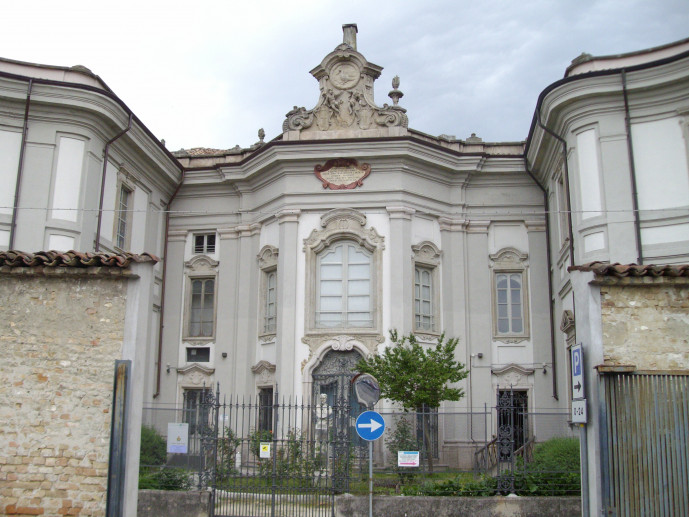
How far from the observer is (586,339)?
433 inches

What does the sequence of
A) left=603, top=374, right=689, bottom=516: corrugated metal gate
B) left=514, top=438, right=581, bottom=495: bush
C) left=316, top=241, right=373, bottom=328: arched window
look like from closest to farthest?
left=603, top=374, right=689, bottom=516: corrugated metal gate < left=514, top=438, right=581, bottom=495: bush < left=316, top=241, right=373, bottom=328: arched window

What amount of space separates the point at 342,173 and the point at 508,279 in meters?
5.89

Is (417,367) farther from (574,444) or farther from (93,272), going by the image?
(93,272)

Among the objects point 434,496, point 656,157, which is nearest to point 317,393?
point 434,496

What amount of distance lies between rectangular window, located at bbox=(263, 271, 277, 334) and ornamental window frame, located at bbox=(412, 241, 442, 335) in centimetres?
412

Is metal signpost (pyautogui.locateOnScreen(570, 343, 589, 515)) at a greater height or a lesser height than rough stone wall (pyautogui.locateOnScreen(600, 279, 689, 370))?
lesser

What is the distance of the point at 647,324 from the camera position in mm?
10844

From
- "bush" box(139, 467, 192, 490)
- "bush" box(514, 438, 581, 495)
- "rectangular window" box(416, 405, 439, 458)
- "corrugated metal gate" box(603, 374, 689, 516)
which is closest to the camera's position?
Result: "corrugated metal gate" box(603, 374, 689, 516)

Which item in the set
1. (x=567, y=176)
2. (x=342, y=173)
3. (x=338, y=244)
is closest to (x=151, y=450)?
(x=338, y=244)

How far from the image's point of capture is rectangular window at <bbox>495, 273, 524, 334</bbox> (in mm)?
22812

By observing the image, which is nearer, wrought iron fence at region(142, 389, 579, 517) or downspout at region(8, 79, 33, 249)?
wrought iron fence at region(142, 389, 579, 517)

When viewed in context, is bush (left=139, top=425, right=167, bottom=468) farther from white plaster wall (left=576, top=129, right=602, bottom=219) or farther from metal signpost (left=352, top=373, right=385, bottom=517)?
white plaster wall (left=576, top=129, right=602, bottom=219)

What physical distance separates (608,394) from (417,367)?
729 centimetres

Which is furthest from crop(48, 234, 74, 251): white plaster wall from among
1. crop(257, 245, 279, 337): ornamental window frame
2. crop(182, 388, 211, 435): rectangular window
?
crop(257, 245, 279, 337): ornamental window frame
